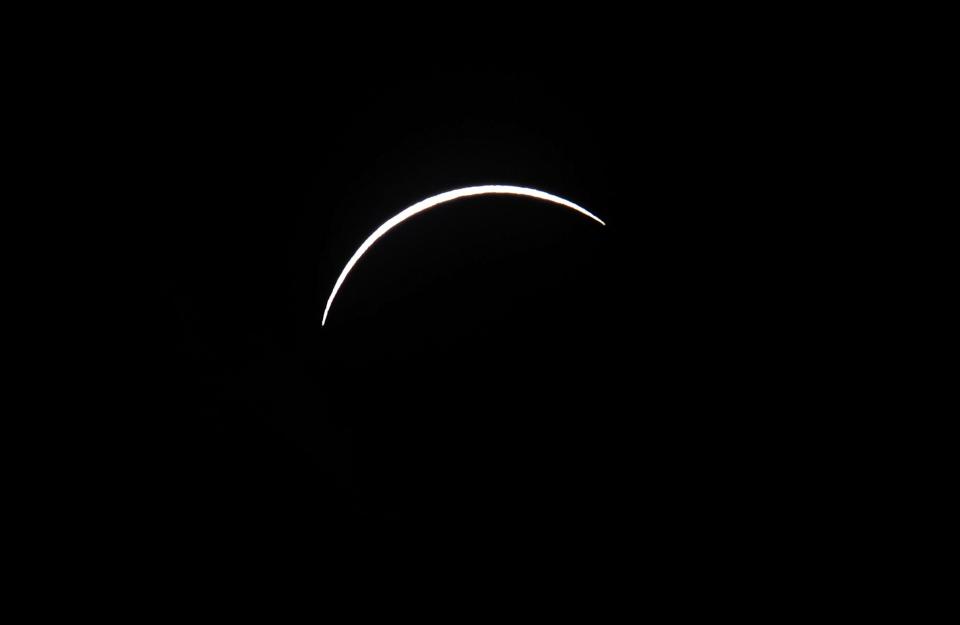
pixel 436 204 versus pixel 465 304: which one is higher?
pixel 436 204

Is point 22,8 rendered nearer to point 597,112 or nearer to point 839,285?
point 597,112

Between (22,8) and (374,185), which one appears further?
(374,185)

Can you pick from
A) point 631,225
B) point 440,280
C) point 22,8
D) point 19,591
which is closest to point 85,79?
point 22,8
